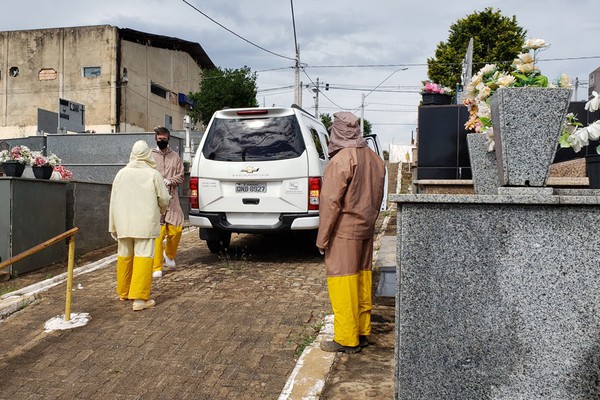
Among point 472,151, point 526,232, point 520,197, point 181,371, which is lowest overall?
point 181,371

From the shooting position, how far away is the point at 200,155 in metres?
7.21

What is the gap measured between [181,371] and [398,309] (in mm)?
1867

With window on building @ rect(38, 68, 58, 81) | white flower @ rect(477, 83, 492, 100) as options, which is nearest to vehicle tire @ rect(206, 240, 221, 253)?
white flower @ rect(477, 83, 492, 100)

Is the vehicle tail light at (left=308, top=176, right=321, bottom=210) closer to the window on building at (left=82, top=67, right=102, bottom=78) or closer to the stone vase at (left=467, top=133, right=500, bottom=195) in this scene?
the stone vase at (left=467, top=133, right=500, bottom=195)

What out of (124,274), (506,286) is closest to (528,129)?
(506,286)

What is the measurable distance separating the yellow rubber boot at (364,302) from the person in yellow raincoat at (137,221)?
89.2 inches

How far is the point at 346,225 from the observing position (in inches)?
155

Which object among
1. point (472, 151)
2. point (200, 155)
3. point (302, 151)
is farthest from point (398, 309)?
point (200, 155)

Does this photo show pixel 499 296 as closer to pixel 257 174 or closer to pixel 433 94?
pixel 257 174

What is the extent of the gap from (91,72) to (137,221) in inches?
1256

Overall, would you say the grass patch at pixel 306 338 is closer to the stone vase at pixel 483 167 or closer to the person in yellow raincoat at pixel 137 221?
the person in yellow raincoat at pixel 137 221

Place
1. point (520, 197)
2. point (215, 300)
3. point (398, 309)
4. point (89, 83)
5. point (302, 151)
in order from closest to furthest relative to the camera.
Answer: point (520, 197), point (398, 309), point (215, 300), point (302, 151), point (89, 83)

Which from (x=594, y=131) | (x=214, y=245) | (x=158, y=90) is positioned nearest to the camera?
(x=594, y=131)

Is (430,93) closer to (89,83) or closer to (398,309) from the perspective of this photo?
(398,309)
